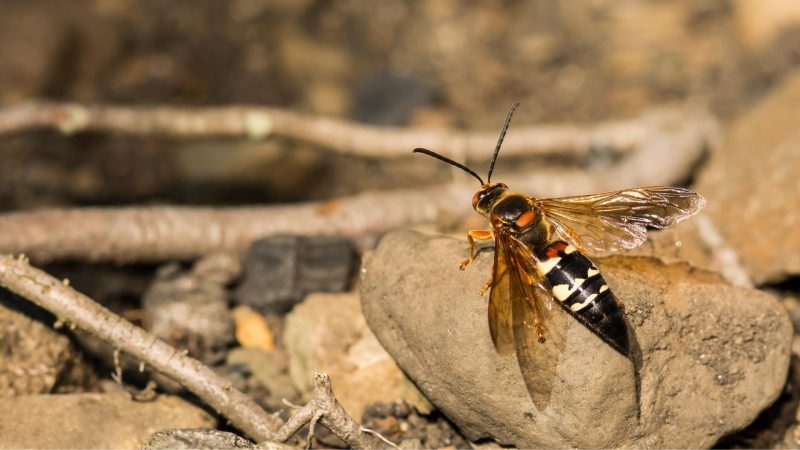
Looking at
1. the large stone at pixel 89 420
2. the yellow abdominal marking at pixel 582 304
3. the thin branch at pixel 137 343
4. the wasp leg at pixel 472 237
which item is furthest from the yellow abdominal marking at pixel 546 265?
the large stone at pixel 89 420

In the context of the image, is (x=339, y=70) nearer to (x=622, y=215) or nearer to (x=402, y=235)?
(x=402, y=235)

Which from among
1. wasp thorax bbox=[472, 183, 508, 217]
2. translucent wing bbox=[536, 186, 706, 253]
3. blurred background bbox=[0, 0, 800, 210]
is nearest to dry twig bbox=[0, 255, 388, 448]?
wasp thorax bbox=[472, 183, 508, 217]

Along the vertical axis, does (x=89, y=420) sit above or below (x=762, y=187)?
below

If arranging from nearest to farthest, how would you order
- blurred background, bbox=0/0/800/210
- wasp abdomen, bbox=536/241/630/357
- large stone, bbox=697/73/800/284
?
wasp abdomen, bbox=536/241/630/357 → large stone, bbox=697/73/800/284 → blurred background, bbox=0/0/800/210

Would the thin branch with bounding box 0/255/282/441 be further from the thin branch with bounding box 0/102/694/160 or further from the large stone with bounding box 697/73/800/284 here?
the large stone with bounding box 697/73/800/284

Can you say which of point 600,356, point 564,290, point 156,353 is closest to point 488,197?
point 564,290

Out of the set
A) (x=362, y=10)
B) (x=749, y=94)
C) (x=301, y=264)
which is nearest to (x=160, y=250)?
(x=301, y=264)

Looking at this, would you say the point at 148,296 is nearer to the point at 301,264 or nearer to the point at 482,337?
the point at 301,264
